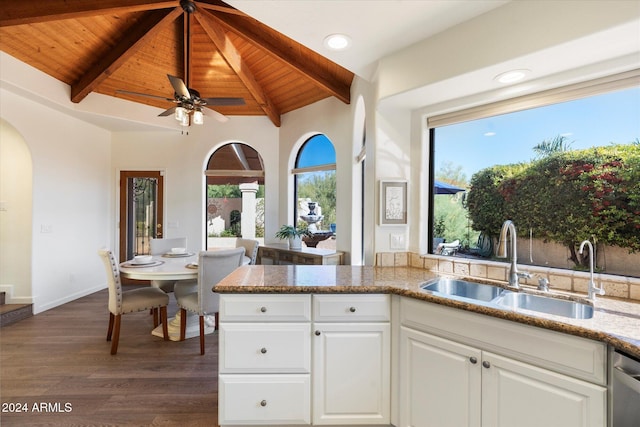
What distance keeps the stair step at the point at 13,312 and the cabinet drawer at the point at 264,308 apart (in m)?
3.55

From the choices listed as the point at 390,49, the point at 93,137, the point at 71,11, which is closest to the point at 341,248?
the point at 390,49

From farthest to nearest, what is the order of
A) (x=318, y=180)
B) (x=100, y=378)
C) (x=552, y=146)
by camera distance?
1. (x=318, y=180)
2. (x=100, y=378)
3. (x=552, y=146)

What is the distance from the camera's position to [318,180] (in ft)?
15.5

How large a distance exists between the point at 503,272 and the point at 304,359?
1.39m

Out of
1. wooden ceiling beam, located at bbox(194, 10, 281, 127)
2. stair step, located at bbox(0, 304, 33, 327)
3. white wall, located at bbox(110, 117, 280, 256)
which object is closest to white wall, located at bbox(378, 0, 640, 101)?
wooden ceiling beam, located at bbox(194, 10, 281, 127)

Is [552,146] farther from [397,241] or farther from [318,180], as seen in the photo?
[318,180]

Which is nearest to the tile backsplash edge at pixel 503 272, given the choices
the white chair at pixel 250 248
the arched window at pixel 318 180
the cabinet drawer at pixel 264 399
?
the cabinet drawer at pixel 264 399

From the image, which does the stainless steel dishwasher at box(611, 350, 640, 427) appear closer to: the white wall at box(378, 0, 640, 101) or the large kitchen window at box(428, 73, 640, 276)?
the large kitchen window at box(428, 73, 640, 276)

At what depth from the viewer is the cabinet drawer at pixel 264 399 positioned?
1.68 meters

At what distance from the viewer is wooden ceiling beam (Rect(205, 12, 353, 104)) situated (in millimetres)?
3297

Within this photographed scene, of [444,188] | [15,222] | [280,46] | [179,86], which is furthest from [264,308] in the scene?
[15,222]

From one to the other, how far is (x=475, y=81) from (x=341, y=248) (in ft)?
8.80

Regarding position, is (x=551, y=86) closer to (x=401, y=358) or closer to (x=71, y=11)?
(x=401, y=358)

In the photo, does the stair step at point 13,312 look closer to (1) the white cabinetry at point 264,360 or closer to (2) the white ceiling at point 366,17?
(1) the white cabinetry at point 264,360
